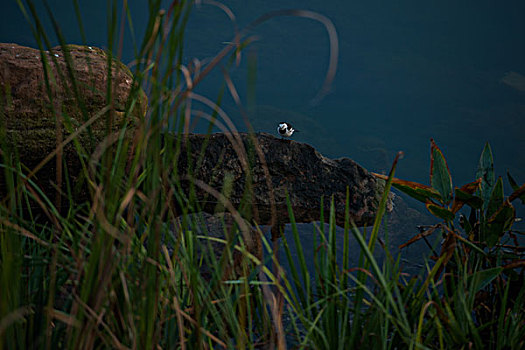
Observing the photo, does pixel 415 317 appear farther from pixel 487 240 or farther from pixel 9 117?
pixel 9 117

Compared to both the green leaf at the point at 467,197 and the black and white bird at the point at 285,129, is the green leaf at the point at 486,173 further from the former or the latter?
the black and white bird at the point at 285,129

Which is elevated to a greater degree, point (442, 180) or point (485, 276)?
point (442, 180)

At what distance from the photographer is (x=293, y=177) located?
259 cm

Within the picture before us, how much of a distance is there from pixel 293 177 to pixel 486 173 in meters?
1.47

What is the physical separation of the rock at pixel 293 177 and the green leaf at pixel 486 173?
1308 millimetres

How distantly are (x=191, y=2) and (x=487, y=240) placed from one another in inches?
35.5

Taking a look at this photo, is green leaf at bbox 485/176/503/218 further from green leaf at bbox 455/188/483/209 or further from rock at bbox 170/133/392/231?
rock at bbox 170/133/392/231

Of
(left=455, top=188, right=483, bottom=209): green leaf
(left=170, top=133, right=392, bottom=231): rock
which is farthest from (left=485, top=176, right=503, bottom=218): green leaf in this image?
(left=170, top=133, right=392, bottom=231): rock

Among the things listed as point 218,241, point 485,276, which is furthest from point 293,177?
point 485,276

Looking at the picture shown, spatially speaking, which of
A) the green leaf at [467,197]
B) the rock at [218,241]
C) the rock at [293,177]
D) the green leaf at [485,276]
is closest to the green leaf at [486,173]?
the green leaf at [467,197]

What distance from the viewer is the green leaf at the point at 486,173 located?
118 centimetres

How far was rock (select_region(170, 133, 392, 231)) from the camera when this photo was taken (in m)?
2.49

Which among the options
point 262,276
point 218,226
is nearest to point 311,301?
point 262,276

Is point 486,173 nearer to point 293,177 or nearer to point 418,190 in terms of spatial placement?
point 418,190
